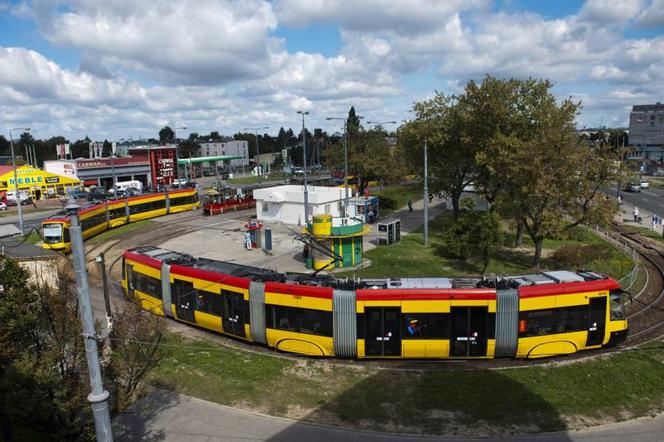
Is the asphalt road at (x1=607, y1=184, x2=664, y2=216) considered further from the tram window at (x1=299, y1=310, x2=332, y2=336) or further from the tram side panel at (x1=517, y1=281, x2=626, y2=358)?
the tram window at (x1=299, y1=310, x2=332, y2=336)

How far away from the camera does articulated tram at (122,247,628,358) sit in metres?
16.2

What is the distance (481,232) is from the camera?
93.6ft

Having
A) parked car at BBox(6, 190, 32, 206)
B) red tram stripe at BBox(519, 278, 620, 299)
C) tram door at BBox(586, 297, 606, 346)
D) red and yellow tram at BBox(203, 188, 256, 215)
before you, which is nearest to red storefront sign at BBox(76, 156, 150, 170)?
parked car at BBox(6, 190, 32, 206)

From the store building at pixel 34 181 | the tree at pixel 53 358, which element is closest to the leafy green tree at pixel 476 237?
the tree at pixel 53 358

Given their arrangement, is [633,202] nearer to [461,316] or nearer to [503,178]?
[503,178]

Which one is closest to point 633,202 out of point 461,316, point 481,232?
point 481,232

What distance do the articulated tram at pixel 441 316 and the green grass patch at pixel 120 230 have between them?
28210 mm

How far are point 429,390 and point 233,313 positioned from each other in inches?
303

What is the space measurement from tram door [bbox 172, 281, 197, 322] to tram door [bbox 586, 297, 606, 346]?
14.3 m

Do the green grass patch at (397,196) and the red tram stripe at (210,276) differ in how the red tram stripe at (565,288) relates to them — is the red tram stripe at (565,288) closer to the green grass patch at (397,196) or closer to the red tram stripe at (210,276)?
→ the red tram stripe at (210,276)

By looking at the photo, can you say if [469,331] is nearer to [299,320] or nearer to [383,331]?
[383,331]

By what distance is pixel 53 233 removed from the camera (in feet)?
114

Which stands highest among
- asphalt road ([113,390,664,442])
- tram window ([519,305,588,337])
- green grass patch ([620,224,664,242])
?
tram window ([519,305,588,337])

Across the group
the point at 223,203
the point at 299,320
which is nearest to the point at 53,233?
the point at 223,203
